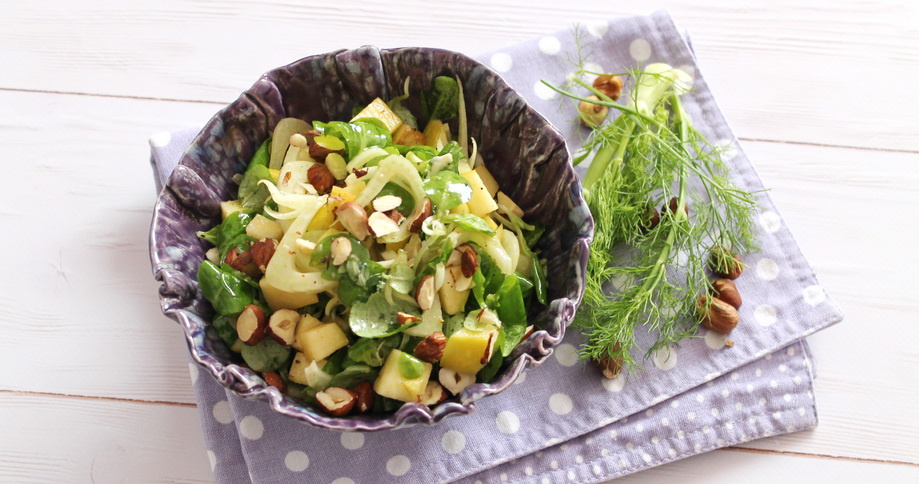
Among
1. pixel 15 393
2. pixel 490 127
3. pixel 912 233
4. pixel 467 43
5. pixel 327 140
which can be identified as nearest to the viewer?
pixel 327 140

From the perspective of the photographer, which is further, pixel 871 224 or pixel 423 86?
pixel 871 224

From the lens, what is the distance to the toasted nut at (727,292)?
2182 millimetres

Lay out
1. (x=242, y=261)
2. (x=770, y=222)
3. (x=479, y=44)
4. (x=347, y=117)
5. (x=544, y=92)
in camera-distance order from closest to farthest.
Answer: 1. (x=242, y=261)
2. (x=347, y=117)
3. (x=770, y=222)
4. (x=544, y=92)
5. (x=479, y=44)

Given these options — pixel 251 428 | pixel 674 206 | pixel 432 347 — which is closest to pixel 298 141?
pixel 432 347

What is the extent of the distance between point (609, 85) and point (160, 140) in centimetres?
137

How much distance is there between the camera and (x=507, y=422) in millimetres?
2088

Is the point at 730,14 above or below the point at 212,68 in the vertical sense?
above

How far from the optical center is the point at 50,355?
2281 millimetres

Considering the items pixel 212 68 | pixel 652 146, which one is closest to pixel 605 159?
pixel 652 146

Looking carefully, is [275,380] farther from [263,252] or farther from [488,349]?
[488,349]

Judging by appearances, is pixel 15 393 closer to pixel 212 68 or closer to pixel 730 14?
pixel 212 68

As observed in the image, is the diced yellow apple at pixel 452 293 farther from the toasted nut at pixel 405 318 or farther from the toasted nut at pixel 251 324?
the toasted nut at pixel 251 324

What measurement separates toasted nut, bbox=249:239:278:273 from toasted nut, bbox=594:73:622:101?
1141mm

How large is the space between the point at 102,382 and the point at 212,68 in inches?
42.2
